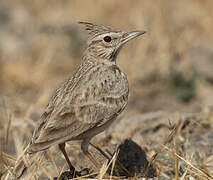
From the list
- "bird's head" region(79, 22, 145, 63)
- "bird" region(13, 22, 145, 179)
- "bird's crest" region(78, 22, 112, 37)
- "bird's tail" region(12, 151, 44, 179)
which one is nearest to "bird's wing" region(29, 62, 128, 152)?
"bird" region(13, 22, 145, 179)

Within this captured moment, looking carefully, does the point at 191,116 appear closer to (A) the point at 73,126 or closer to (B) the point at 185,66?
(A) the point at 73,126

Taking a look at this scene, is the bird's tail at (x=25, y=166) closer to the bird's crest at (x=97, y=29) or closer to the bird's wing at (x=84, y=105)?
the bird's wing at (x=84, y=105)

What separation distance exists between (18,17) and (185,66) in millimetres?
6010

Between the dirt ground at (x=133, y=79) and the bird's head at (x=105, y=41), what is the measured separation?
982 millimetres

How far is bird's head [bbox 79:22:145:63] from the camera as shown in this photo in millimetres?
5164

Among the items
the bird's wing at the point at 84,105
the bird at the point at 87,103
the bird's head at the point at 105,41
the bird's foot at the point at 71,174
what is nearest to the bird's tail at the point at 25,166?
the bird at the point at 87,103

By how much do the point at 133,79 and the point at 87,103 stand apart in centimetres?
473

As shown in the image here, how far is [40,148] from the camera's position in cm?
393

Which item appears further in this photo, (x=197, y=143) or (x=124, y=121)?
(x=124, y=121)

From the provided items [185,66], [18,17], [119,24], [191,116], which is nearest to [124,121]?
[191,116]

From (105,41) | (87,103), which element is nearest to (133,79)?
(105,41)

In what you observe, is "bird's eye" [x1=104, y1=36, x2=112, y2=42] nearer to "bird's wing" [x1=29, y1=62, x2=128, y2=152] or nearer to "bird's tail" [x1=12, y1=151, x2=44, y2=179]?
"bird's wing" [x1=29, y1=62, x2=128, y2=152]

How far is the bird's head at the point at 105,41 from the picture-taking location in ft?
16.9

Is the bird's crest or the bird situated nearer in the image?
the bird
